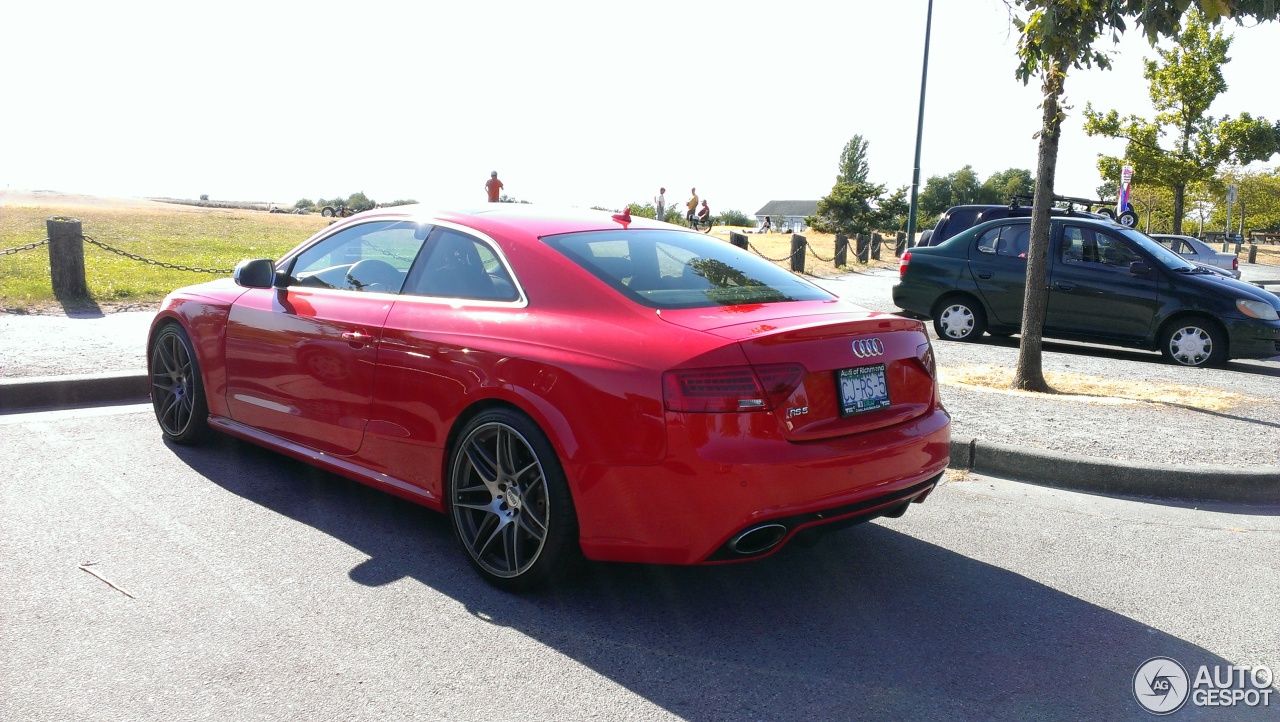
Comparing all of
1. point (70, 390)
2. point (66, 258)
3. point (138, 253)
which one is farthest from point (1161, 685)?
point (138, 253)

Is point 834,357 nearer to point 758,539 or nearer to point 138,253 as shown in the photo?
point 758,539

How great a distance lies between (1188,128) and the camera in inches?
1470

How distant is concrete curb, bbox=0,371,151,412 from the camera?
22.7ft

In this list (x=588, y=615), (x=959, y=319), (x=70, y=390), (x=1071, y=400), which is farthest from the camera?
(x=959, y=319)

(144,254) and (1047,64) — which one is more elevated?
(1047,64)

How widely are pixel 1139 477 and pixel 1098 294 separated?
591 centimetres

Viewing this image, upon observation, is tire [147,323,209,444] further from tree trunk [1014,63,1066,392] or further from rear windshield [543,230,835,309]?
tree trunk [1014,63,1066,392]

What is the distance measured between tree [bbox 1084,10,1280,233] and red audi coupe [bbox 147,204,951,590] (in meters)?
38.1

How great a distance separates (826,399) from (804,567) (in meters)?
1.05

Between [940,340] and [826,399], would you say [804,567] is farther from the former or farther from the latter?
[940,340]

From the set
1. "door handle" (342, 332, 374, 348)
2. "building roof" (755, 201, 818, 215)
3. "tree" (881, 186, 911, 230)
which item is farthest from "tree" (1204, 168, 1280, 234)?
"building roof" (755, 201, 818, 215)

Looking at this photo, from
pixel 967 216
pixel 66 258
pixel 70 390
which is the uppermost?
pixel 967 216

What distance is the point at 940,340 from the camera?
11.8 metres

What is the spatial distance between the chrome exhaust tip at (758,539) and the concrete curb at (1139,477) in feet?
9.43
